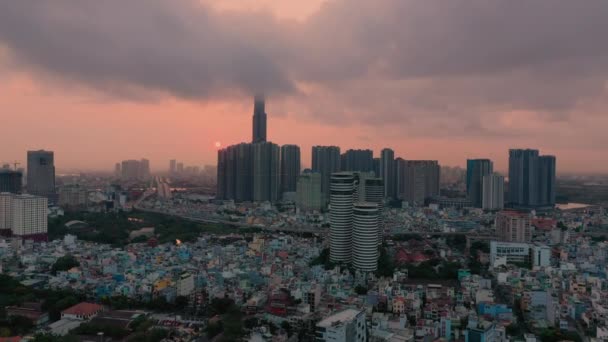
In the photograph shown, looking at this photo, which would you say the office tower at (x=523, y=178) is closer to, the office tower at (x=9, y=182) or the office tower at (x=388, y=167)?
the office tower at (x=388, y=167)

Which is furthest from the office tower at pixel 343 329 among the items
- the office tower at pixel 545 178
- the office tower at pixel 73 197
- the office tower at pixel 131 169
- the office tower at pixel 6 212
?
the office tower at pixel 131 169

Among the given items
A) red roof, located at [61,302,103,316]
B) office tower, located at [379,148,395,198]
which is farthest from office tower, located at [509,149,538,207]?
red roof, located at [61,302,103,316]

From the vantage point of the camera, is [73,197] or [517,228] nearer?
[517,228]

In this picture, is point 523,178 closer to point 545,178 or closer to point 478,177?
point 545,178

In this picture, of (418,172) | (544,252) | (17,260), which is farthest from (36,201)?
(418,172)

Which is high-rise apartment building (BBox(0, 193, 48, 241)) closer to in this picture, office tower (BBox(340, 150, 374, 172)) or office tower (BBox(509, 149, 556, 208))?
office tower (BBox(340, 150, 374, 172))

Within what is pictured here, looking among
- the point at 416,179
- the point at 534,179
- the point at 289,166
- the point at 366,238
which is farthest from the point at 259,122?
the point at 366,238

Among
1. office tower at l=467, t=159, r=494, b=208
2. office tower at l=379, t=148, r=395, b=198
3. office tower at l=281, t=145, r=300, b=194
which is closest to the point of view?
office tower at l=467, t=159, r=494, b=208
